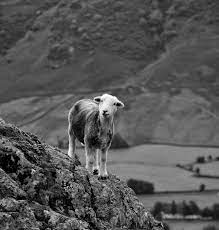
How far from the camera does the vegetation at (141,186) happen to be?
312 ft

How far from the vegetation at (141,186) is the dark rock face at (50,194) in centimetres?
7706

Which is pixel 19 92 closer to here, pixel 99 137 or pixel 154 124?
pixel 154 124

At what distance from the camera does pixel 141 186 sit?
9519 cm

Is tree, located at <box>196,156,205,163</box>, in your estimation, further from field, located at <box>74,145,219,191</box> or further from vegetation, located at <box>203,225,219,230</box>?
vegetation, located at <box>203,225,219,230</box>

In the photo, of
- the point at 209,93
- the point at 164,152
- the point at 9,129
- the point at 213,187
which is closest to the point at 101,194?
the point at 9,129

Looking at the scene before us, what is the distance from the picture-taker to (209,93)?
177 metres

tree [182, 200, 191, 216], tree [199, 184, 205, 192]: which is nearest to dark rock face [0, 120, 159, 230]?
tree [182, 200, 191, 216]

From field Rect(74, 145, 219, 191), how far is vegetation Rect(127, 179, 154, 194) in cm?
128

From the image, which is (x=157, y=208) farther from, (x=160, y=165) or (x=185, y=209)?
(x=160, y=165)

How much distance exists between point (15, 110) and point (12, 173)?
15669cm

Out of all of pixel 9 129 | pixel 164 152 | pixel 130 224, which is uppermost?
pixel 164 152

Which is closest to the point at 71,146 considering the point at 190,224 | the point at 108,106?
the point at 108,106

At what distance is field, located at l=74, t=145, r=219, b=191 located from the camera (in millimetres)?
98938

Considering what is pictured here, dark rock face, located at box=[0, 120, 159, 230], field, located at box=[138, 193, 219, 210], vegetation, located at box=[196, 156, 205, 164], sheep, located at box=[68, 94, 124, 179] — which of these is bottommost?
dark rock face, located at box=[0, 120, 159, 230]
